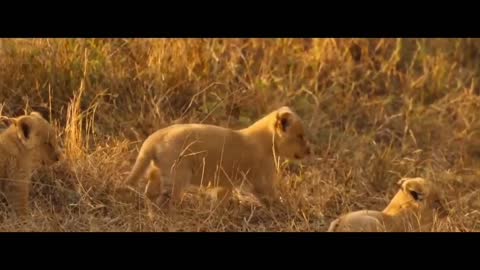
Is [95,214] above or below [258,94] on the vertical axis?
below

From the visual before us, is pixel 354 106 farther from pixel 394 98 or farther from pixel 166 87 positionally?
pixel 166 87

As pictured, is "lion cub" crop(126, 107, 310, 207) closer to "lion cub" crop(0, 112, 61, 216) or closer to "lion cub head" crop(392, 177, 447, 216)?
"lion cub" crop(0, 112, 61, 216)

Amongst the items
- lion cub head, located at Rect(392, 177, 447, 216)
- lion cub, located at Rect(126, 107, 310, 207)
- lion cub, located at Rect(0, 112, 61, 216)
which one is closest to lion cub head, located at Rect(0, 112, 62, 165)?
lion cub, located at Rect(0, 112, 61, 216)

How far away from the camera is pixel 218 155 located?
725 centimetres

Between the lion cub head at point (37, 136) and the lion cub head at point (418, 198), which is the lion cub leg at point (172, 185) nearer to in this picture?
the lion cub head at point (37, 136)

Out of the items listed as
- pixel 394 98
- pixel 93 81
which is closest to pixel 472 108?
pixel 394 98

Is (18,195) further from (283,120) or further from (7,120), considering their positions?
(283,120)

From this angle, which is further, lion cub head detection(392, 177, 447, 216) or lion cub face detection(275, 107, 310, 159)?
lion cub face detection(275, 107, 310, 159)

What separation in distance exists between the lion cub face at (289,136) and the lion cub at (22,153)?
143 cm

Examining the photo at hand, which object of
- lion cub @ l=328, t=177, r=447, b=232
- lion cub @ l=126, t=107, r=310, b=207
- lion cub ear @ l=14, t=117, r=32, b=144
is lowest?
lion cub @ l=328, t=177, r=447, b=232

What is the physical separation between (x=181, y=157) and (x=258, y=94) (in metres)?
2.05

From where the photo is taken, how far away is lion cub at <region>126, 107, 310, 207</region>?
23.0 feet

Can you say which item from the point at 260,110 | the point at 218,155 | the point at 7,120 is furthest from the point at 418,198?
the point at 7,120

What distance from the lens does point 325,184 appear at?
7734 millimetres
